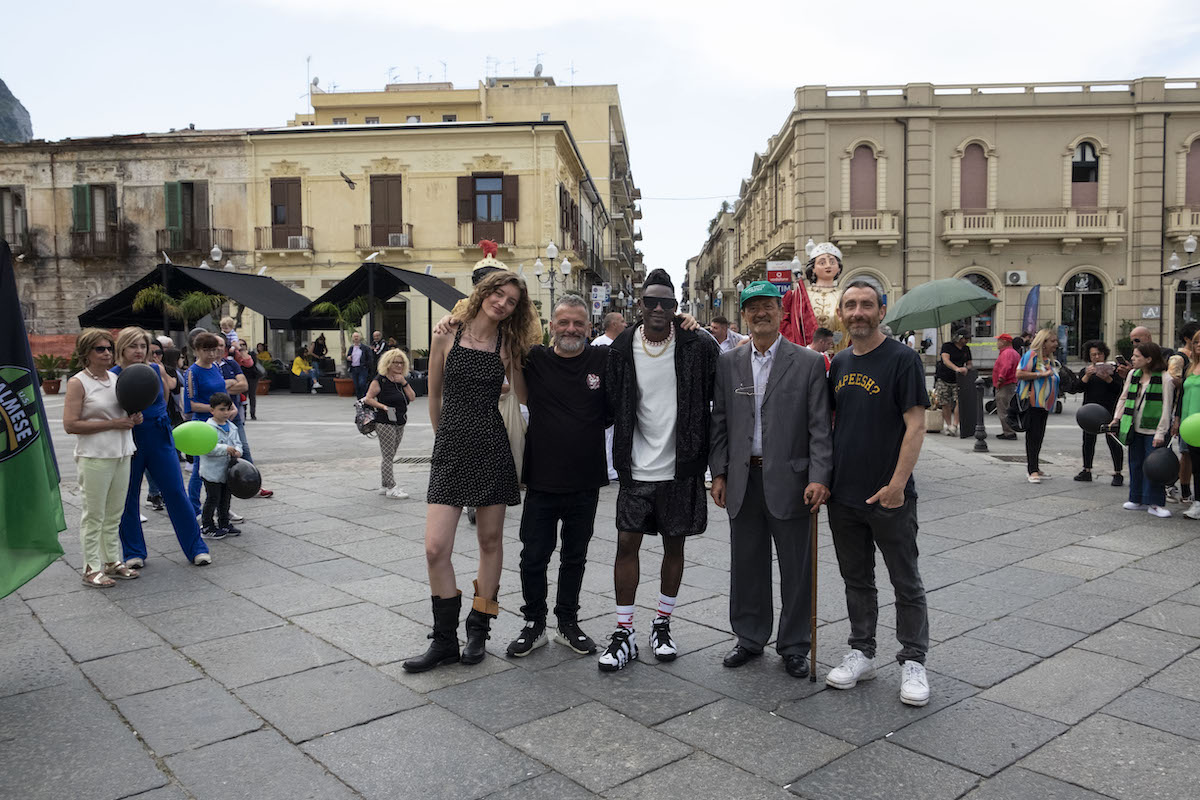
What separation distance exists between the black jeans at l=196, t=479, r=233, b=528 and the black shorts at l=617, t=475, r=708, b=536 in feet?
13.3

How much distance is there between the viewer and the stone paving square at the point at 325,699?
3.50 metres

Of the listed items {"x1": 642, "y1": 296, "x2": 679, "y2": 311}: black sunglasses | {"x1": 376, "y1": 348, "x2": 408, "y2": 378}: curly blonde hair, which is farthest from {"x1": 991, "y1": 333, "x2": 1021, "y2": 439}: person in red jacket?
{"x1": 642, "y1": 296, "x2": 679, "y2": 311}: black sunglasses

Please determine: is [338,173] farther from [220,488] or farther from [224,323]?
[220,488]

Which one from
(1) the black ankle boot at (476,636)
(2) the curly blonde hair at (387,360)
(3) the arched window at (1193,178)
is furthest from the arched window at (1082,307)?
(1) the black ankle boot at (476,636)

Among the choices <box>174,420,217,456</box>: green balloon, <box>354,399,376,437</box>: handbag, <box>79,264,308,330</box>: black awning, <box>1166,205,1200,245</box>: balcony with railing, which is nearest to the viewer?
<box>174,420,217,456</box>: green balloon

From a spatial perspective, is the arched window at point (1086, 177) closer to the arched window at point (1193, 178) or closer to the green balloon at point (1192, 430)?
the arched window at point (1193, 178)

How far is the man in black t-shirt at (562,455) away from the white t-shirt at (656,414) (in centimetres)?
20

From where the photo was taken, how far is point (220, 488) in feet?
22.7

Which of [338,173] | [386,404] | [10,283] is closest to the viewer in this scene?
[10,283]

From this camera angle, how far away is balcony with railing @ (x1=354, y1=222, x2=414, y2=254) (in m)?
30.6

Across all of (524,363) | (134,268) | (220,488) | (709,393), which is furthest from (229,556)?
(134,268)

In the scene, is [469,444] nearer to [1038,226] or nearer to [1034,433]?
[1034,433]

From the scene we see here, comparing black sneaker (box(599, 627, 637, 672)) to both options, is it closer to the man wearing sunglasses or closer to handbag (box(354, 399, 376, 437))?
the man wearing sunglasses

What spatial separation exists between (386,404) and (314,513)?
1.37m
